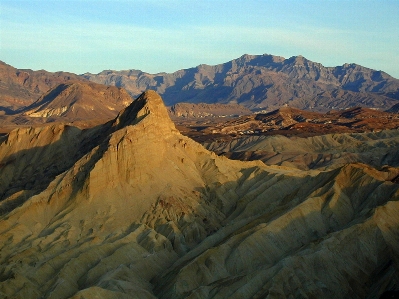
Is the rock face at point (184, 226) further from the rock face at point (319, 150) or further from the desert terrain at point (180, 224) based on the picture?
the rock face at point (319, 150)

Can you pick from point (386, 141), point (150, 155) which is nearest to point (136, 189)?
point (150, 155)

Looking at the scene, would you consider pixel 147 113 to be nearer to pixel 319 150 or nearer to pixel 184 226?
pixel 184 226

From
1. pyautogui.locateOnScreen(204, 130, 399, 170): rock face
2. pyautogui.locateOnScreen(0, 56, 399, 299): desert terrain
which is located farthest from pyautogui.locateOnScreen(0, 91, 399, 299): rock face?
pyautogui.locateOnScreen(204, 130, 399, 170): rock face

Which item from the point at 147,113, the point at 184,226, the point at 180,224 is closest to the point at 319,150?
the point at 147,113

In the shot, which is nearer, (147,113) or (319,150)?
(147,113)

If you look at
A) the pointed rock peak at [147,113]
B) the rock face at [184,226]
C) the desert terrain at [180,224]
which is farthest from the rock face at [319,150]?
the rock face at [184,226]

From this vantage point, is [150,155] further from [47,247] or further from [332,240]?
[332,240]
